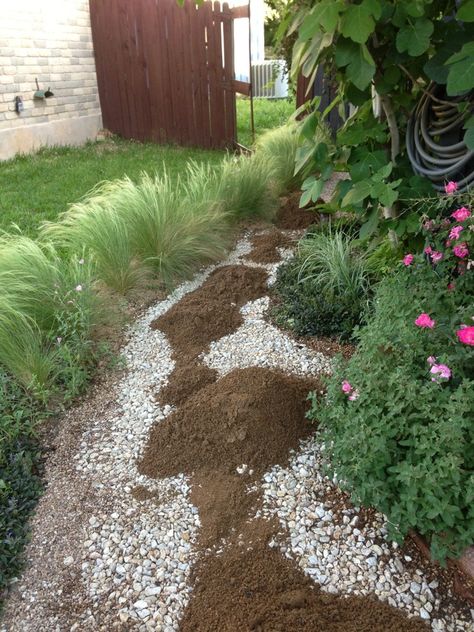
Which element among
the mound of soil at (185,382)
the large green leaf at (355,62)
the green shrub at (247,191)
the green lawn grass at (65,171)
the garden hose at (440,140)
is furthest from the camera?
the green lawn grass at (65,171)

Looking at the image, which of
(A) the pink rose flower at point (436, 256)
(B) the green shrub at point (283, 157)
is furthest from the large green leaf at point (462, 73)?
(B) the green shrub at point (283, 157)

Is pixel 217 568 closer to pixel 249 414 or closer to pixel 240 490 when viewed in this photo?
pixel 240 490

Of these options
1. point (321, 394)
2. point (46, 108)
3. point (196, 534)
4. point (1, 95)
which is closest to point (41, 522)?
point (196, 534)

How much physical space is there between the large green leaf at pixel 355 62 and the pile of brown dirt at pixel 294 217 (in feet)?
8.08

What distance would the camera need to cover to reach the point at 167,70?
790 centimetres

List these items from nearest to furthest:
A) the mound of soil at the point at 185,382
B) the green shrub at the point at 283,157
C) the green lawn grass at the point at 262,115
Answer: the mound of soil at the point at 185,382 → the green shrub at the point at 283,157 → the green lawn grass at the point at 262,115

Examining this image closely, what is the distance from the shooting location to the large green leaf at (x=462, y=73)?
4.90 feet

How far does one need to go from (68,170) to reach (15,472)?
525 cm

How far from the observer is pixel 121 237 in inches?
128

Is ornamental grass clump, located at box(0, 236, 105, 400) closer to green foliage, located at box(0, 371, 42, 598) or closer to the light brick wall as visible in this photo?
green foliage, located at box(0, 371, 42, 598)

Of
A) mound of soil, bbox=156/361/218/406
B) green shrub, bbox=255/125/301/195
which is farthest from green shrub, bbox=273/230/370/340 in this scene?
green shrub, bbox=255/125/301/195

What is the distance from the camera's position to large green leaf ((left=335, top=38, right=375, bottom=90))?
1739 millimetres

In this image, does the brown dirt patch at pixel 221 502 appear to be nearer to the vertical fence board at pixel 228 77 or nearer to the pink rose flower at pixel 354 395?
the pink rose flower at pixel 354 395

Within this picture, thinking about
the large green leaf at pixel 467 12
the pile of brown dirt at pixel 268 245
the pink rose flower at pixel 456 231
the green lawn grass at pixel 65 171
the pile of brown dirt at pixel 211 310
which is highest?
the large green leaf at pixel 467 12
